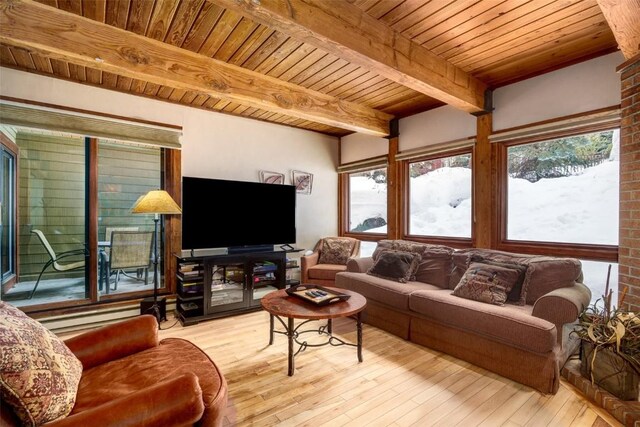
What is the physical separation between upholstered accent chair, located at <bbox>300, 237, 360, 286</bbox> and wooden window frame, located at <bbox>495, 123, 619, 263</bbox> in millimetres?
1888

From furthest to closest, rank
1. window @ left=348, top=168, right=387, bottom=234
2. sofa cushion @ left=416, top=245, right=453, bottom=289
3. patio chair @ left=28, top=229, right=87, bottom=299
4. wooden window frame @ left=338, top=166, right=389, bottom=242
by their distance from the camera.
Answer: wooden window frame @ left=338, top=166, right=389, bottom=242, window @ left=348, top=168, right=387, bottom=234, sofa cushion @ left=416, top=245, right=453, bottom=289, patio chair @ left=28, top=229, right=87, bottom=299

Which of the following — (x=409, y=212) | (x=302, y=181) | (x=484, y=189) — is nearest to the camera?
(x=484, y=189)

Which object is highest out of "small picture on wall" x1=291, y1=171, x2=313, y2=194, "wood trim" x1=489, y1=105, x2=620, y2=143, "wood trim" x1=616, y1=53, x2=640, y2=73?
"wood trim" x1=616, y1=53, x2=640, y2=73

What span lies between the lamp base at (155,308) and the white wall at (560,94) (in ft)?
13.2

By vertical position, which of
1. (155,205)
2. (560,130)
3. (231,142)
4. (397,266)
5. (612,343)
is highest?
(231,142)

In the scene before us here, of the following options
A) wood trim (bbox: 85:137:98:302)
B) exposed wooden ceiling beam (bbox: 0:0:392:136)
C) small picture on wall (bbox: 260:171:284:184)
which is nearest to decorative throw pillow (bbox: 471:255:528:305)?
exposed wooden ceiling beam (bbox: 0:0:392:136)

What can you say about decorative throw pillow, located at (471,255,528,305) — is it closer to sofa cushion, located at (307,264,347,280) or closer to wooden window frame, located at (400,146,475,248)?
wooden window frame, located at (400,146,475,248)

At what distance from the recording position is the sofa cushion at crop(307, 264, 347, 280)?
388 cm

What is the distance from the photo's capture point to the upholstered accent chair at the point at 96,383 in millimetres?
910

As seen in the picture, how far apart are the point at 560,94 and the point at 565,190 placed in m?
0.88

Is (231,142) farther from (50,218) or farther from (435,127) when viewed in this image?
(435,127)

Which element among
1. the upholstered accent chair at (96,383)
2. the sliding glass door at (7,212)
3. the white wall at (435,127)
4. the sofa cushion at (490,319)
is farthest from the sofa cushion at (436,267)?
the sliding glass door at (7,212)

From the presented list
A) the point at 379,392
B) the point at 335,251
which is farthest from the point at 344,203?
the point at 379,392

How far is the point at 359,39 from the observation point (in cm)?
199
